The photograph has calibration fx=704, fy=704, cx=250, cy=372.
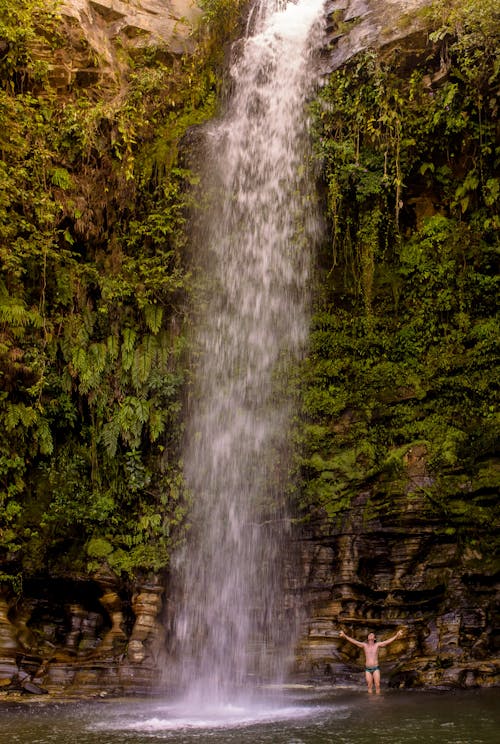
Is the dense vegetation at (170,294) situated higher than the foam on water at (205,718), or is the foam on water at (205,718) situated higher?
the dense vegetation at (170,294)

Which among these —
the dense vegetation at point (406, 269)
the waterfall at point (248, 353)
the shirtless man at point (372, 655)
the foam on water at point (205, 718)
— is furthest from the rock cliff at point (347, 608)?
the foam on water at point (205, 718)

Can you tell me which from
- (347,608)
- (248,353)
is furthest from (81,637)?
(248,353)

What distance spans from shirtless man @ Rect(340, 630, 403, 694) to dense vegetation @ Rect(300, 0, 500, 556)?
2080 millimetres

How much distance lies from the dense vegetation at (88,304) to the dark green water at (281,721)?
3378 mm

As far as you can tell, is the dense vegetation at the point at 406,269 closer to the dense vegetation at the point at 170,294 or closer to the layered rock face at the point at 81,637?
the dense vegetation at the point at 170,294

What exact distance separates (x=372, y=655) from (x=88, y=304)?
8227 mm

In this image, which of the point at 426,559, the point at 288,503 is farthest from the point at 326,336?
the point at 426,559

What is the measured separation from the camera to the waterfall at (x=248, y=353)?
11.4m

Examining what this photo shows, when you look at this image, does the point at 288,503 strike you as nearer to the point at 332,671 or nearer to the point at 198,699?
the point at 332,671

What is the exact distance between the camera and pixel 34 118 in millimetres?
13695

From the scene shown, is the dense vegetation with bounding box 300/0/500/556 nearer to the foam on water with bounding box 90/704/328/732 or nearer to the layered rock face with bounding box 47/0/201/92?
the foam on water with bounding box 90/704/328/732

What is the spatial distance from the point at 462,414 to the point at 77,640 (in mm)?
7492

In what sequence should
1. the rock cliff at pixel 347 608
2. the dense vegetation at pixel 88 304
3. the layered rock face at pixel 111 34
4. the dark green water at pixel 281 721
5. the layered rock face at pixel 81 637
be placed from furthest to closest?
the layered rock face at pixel 111 34
the dense vegetation at pixel 88 304
the layered rock face at pixel 81 637
the rock cliff at pixel 347 608
the dark green water at pixel 281 721

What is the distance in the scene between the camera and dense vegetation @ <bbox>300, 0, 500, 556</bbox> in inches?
478
